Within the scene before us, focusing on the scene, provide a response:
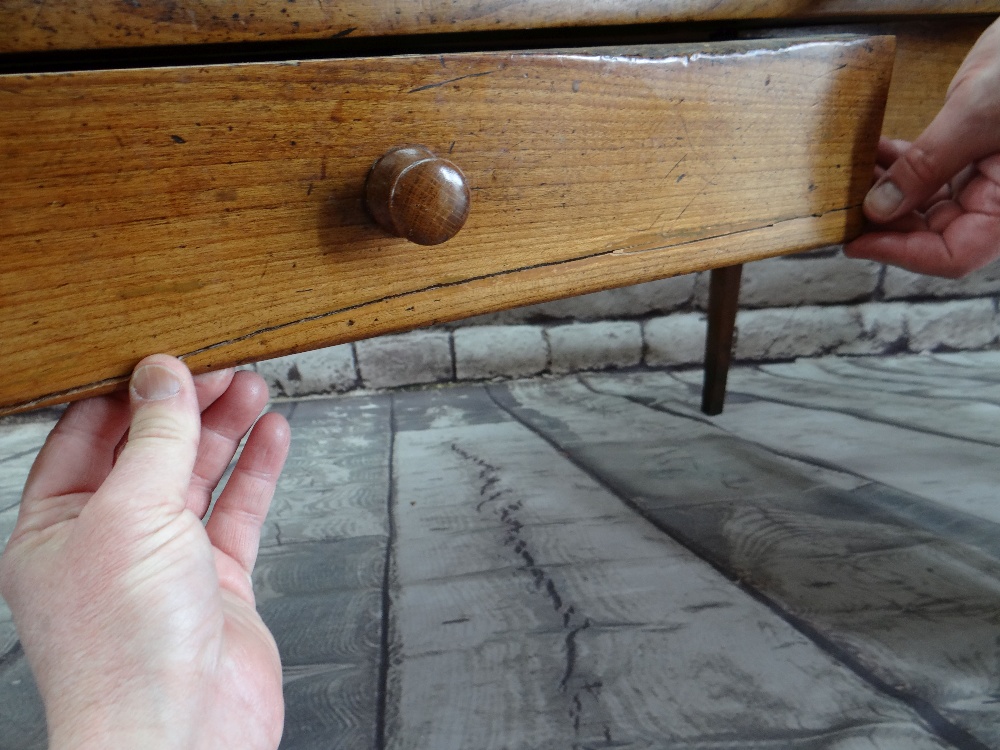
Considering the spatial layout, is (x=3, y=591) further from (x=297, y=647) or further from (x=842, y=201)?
(x=842, y=201)

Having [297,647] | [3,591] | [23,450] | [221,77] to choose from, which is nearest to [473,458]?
[297,647]

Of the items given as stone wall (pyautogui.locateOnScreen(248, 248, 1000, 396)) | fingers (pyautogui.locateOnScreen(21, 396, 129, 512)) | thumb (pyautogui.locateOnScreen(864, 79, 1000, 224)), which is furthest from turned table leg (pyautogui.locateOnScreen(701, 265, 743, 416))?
fingers (pyautogui.locateOnScreen(21, 396, 129, 512))

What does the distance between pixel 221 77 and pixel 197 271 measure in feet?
0.35

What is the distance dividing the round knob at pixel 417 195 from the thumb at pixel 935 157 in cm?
48

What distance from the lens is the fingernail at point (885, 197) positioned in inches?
27.0

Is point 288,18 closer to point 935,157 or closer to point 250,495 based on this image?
point 250,495

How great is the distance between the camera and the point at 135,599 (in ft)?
1.43

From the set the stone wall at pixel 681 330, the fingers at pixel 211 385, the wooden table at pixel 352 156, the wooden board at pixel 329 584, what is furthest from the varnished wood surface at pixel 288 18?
the stone wall at pixel 681 330

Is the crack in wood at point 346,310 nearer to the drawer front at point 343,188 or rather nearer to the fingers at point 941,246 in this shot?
the drawer front at point 343,188

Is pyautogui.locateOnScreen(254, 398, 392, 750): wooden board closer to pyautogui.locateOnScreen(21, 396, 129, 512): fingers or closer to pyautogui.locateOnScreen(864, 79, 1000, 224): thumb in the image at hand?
pyautogui.locateOnScreen(21, 396, 129, 512): fingers

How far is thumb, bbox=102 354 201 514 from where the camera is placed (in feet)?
1.35

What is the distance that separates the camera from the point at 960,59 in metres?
0.75

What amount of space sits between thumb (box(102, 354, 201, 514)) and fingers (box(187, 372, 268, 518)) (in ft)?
0.73

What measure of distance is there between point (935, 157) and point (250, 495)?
0.73 metres
